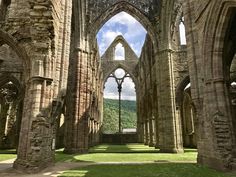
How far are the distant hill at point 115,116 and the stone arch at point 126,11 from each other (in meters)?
28.7

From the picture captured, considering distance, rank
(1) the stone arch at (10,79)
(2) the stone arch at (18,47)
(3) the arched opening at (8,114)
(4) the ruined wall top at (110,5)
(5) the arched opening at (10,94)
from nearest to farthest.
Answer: (2) the stone arch at (18,47) < (1) the stone arch at (10,79) < (5) the arched opening at (10,94) < (4) the ruined wall top at (110,5) < (3) the arched opening at (8,114)

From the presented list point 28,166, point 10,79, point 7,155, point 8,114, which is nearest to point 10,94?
point 8,114

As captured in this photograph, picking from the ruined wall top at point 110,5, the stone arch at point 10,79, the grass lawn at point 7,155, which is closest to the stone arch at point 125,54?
the ruined wall top at point 110,5

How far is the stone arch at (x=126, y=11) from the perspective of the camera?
16703 mm

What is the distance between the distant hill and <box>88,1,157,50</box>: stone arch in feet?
94.1

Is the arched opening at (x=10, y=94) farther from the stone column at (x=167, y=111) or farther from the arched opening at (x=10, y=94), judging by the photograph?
the stone column at (x=167, y=111)

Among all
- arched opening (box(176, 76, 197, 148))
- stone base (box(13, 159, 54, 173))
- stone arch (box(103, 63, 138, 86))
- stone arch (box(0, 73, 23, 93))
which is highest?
stone arch (box(103, 63, 138, 86))

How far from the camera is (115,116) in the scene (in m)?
46.9

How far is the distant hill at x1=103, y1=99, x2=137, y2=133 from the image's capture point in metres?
44.4

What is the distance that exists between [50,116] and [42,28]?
3.21m

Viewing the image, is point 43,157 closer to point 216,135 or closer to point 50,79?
point 50,79

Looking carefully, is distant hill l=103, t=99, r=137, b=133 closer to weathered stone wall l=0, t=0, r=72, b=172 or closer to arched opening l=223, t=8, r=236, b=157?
weathered stone wall l=0, t=0, r=72, b=172

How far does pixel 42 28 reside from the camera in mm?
7762

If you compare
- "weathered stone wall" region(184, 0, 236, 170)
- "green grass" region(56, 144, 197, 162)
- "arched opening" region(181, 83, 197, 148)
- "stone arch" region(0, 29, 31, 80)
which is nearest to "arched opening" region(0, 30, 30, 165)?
"stone arch" region(0, 29, 31, 80)
